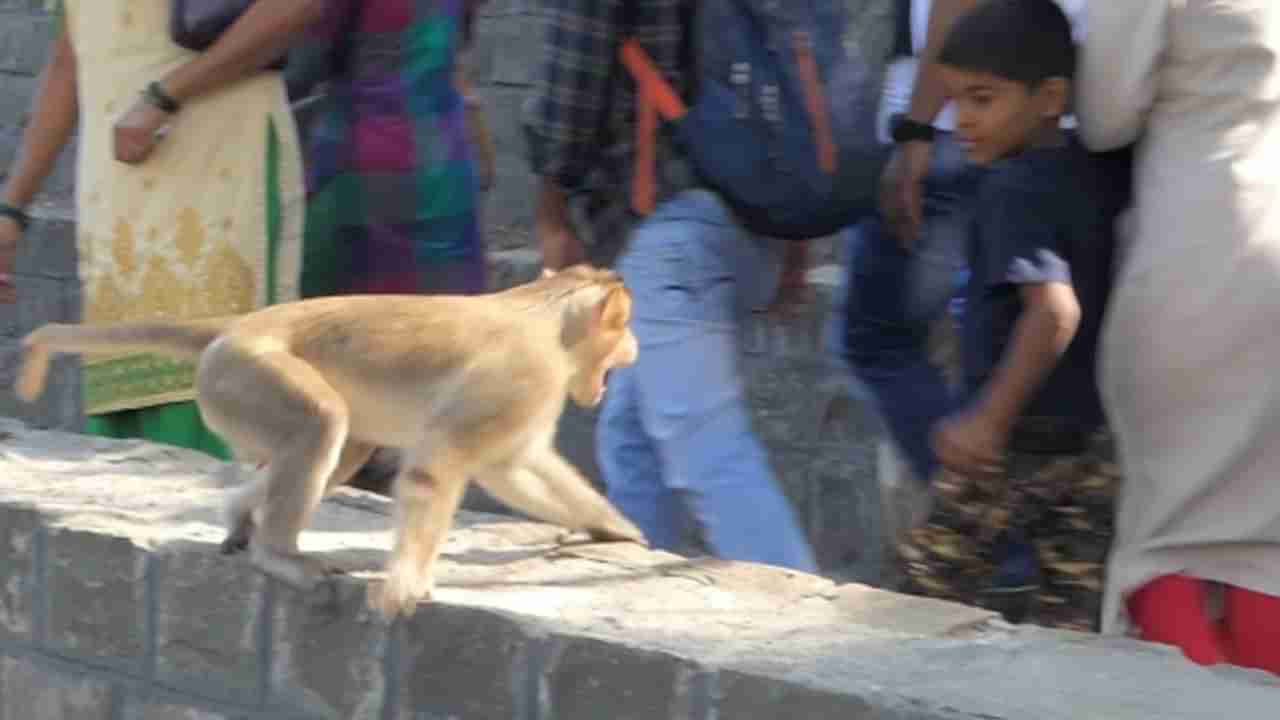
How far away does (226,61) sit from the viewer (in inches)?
163

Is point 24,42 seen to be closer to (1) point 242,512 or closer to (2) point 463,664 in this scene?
(1) point 242,512

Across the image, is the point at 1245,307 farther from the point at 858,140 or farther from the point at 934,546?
the point at 858,140

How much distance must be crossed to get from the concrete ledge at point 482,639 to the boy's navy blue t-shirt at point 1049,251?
0.39 meters

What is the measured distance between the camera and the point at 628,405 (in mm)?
4207

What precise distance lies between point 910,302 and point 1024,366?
108 cm

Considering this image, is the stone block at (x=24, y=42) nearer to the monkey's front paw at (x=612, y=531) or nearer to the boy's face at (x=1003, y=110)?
the monkey's front paw at (x=612, y=531)

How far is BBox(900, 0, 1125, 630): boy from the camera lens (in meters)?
3.33

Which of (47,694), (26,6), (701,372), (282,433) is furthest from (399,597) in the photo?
(26,6)

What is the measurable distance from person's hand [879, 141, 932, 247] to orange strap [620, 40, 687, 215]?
1.37ft

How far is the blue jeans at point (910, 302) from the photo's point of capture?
4.30 metres

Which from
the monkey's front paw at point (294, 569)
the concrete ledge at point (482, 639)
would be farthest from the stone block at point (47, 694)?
the monkey's front paw at point (294, 569)

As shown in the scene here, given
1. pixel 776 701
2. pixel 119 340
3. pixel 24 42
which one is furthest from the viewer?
pixel 24 42

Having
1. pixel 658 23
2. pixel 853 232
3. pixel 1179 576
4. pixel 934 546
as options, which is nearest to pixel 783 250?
pixel 853 232

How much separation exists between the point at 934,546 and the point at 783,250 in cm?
99
